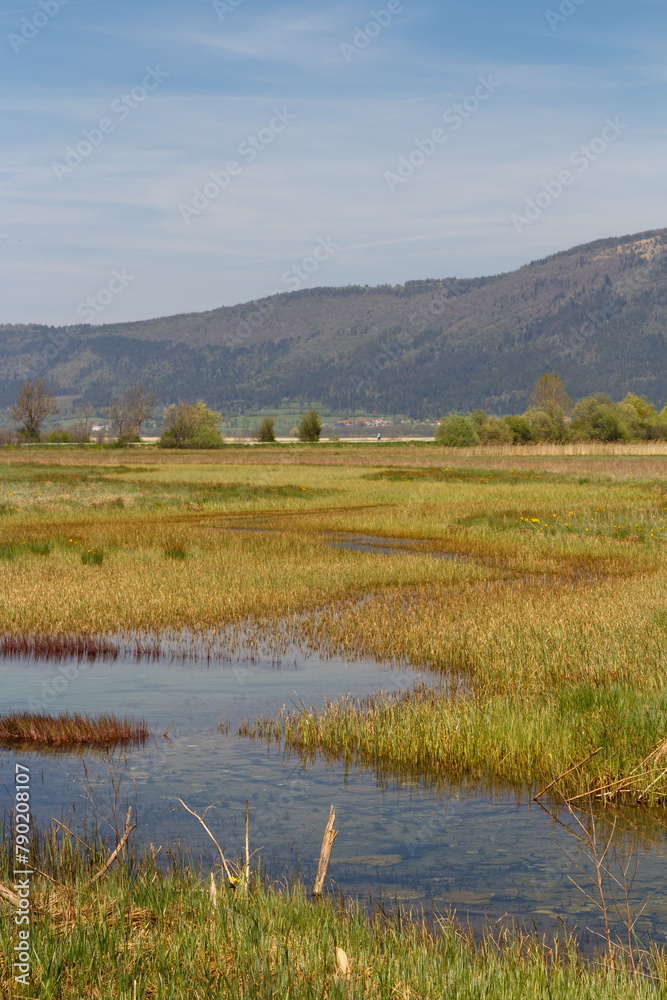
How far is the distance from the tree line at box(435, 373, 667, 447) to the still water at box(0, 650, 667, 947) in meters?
103

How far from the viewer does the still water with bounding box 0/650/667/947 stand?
631 cm

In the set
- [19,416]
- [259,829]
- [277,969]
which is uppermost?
[19,416]

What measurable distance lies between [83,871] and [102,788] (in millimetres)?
2272

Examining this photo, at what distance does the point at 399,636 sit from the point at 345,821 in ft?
21.8

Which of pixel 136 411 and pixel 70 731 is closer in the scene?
pixel 70 731

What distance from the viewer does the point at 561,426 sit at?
403 ft

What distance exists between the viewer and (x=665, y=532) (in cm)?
2630

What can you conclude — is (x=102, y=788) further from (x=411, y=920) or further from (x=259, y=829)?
(x=411, y=920)

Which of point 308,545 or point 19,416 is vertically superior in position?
point 19,416

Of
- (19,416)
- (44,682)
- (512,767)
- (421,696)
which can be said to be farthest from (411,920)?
(19,416)

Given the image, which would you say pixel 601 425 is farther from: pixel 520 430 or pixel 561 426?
pixel 520 430

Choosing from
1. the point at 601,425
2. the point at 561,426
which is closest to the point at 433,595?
the point at 601,425

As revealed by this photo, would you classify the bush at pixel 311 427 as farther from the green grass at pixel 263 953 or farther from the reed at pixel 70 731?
the green grass at pixel 263 953

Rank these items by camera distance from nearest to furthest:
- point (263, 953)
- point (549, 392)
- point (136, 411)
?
point (263, 953), point (549, 392), point (136, 411)
